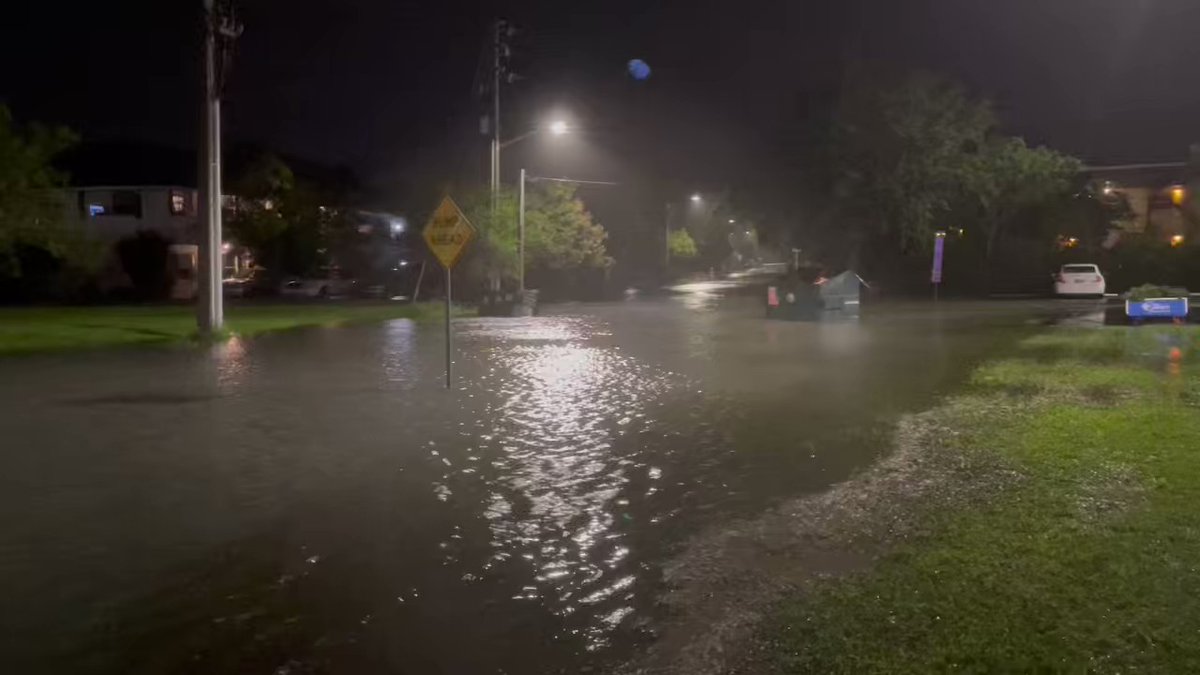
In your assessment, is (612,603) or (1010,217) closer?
(612,603)

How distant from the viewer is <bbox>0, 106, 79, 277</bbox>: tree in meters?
24.0

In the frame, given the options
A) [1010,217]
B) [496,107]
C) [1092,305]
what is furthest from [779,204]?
[496,107]

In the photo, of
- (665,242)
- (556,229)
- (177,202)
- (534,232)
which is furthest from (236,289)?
(665,242)

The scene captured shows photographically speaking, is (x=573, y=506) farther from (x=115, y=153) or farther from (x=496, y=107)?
(x=115, y=153)

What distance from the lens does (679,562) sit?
23.7ft

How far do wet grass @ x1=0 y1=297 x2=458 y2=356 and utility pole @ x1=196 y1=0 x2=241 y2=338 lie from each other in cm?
88

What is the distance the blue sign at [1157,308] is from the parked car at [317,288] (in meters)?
35.7

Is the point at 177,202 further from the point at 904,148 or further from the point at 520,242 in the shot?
the point at 904,148

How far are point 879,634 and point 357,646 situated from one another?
8.54 ft

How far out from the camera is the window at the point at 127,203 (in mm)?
59312

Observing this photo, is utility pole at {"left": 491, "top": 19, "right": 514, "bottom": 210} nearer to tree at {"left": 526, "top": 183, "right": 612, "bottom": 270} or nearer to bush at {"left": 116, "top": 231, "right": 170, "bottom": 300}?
tree at {"left": 526, "top": 183, "right": 612, "bottom": 270}

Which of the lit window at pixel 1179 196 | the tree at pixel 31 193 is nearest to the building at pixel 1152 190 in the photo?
the lit window at pixel 1179 196

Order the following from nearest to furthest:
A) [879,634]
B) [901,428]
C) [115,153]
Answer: [879,634]
[901,428]
[115,153]

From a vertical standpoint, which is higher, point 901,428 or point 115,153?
point 115,153
